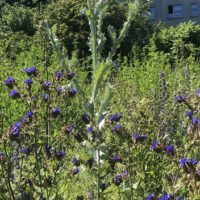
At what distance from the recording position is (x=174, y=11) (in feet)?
130

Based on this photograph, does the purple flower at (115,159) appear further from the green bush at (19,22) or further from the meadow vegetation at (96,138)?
the green bush at (19,22)

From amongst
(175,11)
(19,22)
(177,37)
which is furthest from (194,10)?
(177,37)

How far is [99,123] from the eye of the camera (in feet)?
7.29

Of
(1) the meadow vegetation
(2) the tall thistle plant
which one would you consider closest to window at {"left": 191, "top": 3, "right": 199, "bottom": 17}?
(1) the meadow vegetation

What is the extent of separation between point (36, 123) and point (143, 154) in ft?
3.78

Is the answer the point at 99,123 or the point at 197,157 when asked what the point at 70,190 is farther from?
the point at 99,123

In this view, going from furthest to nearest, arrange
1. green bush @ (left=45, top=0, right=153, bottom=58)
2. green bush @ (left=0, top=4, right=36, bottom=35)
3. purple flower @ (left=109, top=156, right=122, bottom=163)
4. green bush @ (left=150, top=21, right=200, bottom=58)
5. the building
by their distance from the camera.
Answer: the building, green bush @ (left=0, top=4, right=36, bottom=35), green bush @ (left=150, top=21, right=200, bottom=58), green bush @ (left=45, top=0, right=153, bottom=58), purple flower @ (left=109, top=156, right=122, bottom=163)

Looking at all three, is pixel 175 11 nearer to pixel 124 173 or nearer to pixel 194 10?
pixel 194 10

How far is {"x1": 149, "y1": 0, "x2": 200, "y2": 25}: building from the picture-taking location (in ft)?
129

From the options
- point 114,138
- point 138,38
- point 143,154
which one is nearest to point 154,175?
point 143,154

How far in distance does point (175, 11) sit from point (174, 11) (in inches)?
3.1

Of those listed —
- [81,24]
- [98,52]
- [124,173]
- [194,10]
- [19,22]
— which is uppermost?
[98,52]

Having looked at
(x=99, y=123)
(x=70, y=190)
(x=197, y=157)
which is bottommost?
(x=70, y=190)

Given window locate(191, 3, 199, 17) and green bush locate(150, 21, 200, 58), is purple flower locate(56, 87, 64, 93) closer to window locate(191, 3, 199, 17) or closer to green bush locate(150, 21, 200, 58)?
green bush locate(150, 21, 200, 58)
